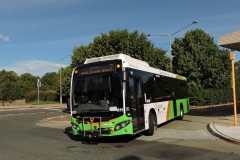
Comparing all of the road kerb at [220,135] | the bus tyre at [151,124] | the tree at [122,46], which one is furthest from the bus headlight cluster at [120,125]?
the tree at [122,46]

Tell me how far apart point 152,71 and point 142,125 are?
3.48 meters

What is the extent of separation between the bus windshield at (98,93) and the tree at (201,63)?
27.4 m

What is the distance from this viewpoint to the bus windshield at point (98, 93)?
10953 millimetres

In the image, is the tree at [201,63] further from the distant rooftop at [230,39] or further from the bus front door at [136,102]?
the bus front door at [136,102]

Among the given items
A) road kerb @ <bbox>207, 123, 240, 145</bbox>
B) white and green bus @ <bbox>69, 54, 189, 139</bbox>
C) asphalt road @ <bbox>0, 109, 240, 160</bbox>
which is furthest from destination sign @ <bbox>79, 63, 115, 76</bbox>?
road kerb @ <bbox>207, 123, 240, 145</bbox>

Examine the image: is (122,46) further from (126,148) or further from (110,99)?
(126,148)

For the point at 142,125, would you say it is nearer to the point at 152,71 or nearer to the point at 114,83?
the point at 114,83

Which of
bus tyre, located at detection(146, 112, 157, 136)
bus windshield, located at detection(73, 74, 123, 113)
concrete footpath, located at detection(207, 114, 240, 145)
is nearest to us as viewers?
bus windshield, located at detection(73, 74, 123, 113)

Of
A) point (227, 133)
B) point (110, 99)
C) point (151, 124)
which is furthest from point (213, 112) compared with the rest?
point (110, 99)

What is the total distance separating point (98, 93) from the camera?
36.7 ft

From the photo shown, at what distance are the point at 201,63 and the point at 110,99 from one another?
30013mm

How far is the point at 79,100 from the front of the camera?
11641 millimetres

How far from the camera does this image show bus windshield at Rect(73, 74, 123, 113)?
11.0 m

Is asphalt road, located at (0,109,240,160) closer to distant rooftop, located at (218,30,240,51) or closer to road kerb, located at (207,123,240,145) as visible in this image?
road kerb, located at (207,123,240,145)
